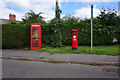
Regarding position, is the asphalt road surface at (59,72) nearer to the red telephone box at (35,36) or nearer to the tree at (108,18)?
the red telephone box at (35,36)

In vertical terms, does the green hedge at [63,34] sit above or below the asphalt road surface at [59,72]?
above

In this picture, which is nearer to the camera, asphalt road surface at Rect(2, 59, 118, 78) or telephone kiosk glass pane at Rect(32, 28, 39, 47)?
asphalt road surface at Rect(2, 59, 118, 78)

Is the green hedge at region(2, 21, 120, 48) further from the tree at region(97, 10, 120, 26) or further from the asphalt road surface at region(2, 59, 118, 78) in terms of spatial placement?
the asphalt road surface at region(2, 59, 118, 78)

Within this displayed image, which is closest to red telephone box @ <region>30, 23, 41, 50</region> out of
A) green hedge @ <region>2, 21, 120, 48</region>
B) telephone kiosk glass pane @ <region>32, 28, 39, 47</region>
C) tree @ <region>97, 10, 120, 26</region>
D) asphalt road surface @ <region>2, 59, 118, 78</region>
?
telephone kiosk glass pane @ <region>32, 28, 39, 47</region>

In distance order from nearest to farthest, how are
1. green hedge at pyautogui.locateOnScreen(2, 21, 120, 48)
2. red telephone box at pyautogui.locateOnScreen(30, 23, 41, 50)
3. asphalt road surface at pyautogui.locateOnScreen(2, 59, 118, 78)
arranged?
asphalt road surface at pyautogui.locateOnScreen(2, 59, 118, 78), red telephone box at pyautogui.locateOnScreen(30, 23, 41, 50), green hedge at pyautogui.locateOnScreen(2, 21, 120, 48)

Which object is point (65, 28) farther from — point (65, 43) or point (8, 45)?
point (8, 45)

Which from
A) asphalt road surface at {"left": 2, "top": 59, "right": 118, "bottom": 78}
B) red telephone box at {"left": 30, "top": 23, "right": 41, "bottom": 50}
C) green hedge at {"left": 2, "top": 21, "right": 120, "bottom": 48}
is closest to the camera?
asphalt road surface at {"left": 2, "top": 59, "right": 118, "bottom": 78}

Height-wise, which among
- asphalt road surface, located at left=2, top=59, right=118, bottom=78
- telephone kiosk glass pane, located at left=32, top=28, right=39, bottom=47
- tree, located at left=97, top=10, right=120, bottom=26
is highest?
tree, located at left=97, top=10, right=120, bottom=26

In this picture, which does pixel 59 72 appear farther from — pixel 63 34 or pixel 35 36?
pixel 63 34

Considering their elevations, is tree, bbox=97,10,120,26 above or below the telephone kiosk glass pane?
above

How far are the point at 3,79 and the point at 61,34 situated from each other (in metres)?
6.87

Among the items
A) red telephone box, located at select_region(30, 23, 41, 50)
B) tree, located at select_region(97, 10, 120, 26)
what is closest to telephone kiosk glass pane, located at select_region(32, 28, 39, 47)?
red telephone box, located at select_region(30, 23, 41, 50)

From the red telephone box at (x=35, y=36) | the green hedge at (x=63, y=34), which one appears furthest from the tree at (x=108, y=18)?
the red telephone box at (x=35, y=36)

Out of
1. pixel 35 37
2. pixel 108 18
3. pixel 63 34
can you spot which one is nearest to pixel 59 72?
pixel 35 37
